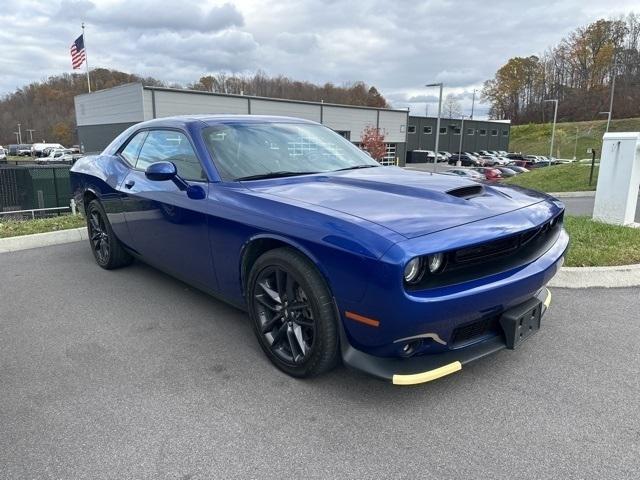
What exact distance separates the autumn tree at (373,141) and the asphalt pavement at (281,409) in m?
45.6

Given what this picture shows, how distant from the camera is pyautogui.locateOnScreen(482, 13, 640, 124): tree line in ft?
277

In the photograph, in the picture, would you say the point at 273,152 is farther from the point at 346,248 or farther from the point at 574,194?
the point at 574,194

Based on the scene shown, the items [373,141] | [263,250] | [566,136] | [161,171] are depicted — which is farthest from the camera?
[566,136]

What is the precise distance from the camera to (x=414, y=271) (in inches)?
85.0

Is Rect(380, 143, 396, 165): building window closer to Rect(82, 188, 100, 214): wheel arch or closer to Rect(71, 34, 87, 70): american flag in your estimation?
Rect(71, 34, 87, 70): american flag

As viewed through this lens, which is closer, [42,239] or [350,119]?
[42,239]

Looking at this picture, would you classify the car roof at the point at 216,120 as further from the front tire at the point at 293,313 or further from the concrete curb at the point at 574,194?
the concrete curb at the point at 574,194

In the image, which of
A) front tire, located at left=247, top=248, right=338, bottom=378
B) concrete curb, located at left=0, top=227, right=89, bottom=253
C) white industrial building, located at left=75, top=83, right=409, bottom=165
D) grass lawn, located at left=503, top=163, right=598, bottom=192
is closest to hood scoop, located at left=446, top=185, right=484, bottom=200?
front tire, located at left=247, top=248, right=338, bottom=378

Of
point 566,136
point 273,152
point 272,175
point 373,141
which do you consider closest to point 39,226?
point 273,152

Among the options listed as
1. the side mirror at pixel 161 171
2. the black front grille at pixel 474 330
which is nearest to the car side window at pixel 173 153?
the side mirror at pixel 161 171

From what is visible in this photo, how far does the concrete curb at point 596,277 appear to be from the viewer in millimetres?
4234

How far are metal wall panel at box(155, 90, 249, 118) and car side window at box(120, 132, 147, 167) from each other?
102ft

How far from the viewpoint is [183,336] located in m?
3.33

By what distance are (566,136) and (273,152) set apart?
8259 cm
